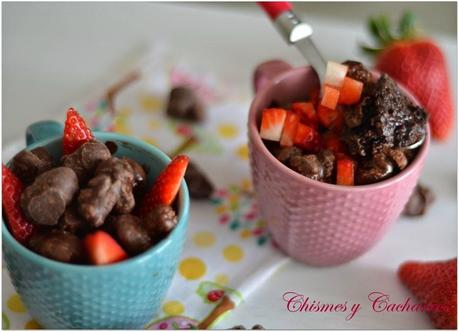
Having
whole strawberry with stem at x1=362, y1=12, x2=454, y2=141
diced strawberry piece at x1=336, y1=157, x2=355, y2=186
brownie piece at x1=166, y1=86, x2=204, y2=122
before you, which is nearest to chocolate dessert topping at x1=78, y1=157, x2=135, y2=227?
diced strawberry piece at x1=336, y1=157, x2=355, y2=186

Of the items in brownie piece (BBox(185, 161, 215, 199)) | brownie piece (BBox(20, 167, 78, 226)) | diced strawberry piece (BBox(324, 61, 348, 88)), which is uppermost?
brownie piece (BBox(20, 167, 78, 226))

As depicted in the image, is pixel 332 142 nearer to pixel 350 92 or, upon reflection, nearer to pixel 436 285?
pixel 350 92

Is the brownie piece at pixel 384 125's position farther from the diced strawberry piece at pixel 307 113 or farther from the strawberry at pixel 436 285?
the strawberry at pixel 436 285

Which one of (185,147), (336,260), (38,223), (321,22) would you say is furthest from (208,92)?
(38,223)

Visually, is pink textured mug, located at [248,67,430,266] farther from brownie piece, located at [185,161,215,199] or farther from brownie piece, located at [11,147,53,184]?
brownie piece, located at [11,147,53,184]

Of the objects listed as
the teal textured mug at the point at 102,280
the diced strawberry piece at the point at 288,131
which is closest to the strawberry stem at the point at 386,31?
the diced strawberry piece at the point at 288,131

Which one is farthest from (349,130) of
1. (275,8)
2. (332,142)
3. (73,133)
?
(73,133)

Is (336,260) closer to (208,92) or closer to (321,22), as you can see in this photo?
(208,92)
